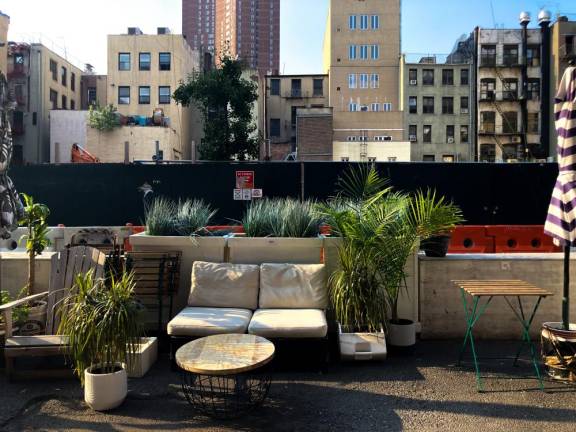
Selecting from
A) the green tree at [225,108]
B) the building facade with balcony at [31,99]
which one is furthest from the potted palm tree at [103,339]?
the building facade with balcony at [31,99]

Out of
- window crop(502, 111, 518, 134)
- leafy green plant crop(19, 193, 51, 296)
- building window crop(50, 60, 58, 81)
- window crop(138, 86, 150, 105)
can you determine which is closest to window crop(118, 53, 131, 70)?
window crop(138, 86, 150, 105)

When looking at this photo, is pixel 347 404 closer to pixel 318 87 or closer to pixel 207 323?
pixel 207 323

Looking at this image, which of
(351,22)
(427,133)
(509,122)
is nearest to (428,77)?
(427,133)

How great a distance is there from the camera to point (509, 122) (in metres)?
51.7

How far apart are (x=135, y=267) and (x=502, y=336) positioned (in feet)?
15.1

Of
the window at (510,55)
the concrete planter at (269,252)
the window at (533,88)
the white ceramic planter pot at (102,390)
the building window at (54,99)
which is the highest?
the window at (510,55)

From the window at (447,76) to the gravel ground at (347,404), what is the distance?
53838 millimetres

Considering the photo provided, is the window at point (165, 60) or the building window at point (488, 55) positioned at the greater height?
the building window at point (488, 55)

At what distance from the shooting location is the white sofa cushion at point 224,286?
5.64m

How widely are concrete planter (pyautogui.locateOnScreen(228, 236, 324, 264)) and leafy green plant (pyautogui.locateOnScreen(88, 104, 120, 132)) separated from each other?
134 feet

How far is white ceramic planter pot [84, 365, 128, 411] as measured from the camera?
4.09 m

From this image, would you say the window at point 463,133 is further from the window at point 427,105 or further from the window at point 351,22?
the window at point 351,22

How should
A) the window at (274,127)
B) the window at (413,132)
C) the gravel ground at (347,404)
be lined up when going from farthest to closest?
the window at (274,127), the window at (413,132), the gravel ground at (347,404)

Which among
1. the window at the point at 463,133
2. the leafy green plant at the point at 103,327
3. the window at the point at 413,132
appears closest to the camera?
the leafy green plant at the point at 103,327
